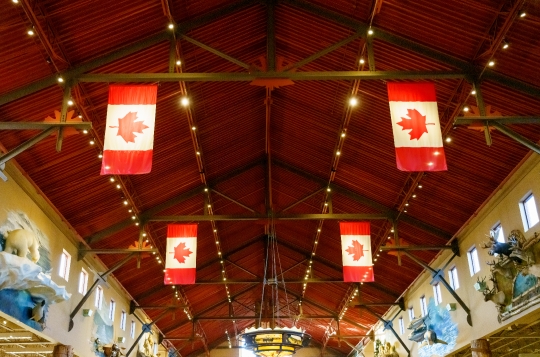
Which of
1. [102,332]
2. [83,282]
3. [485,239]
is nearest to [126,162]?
[83,282]

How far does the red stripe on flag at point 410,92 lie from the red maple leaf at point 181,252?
11.2 metres

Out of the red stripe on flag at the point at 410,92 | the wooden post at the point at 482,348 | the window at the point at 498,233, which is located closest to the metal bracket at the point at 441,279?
the wooden post at the point at 482,348

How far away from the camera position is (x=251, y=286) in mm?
39625

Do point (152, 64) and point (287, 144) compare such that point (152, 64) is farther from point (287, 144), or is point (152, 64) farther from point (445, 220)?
point (445, 220)

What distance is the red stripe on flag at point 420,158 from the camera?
41.8 feet

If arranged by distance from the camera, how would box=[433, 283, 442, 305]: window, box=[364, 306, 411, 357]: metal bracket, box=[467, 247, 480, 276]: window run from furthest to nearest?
box=[364, 306, 411, 357]: metal bracket < box=[433, 283, 442, 305]: window < box=[467, 247, 480, 276]: window

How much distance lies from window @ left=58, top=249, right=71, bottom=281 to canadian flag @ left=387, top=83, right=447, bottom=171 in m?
13.3

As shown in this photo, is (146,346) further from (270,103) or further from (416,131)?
(416,131)

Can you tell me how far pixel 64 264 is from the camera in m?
20.9

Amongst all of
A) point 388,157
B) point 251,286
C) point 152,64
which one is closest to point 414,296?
point 388,157

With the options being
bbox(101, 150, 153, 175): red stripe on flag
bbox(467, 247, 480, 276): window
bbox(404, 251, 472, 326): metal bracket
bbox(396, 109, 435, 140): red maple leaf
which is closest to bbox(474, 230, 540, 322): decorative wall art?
bbox(467, 247, 480, 276): window

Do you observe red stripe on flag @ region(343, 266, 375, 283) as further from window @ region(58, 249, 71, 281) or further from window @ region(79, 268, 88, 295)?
window @ region(79, 268, 88, 295)

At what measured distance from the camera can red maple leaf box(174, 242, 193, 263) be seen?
2131 cm

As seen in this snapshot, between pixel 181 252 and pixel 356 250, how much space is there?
6.54m
